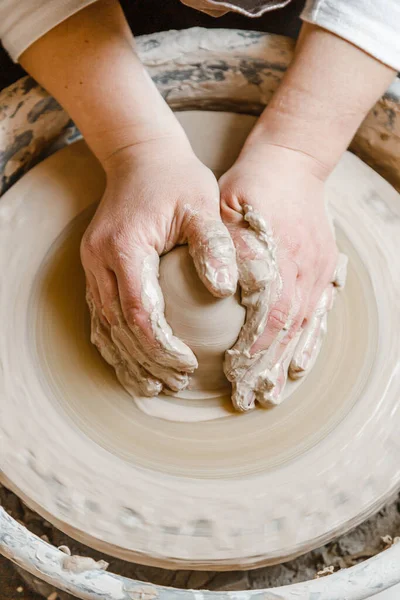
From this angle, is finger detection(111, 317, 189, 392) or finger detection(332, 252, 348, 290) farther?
finger detection(332, 252, 348, 290)

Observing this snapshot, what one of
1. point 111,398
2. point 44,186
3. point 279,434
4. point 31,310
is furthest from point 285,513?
point 44,186

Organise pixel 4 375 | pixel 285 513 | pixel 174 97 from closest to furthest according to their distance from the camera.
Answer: pixel 285 513
pixel 4 375
pixel 174 97

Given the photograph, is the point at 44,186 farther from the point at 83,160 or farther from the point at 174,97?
the point at 174,97

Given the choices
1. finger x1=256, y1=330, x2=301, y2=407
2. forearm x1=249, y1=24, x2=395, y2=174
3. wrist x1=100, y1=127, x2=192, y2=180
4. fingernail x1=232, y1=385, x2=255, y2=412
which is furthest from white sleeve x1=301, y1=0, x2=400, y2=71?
fingernail x1=232, y1=385, x2=255, y2=412

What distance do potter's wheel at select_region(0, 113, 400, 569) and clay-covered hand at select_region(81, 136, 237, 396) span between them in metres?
0.09

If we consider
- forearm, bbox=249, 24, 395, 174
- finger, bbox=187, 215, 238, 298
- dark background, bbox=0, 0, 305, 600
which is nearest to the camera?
finger, bbox=187, 215, 238, 298

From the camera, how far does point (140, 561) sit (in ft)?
3.85

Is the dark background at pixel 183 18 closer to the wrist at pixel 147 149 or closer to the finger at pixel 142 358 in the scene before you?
the wrist at pixel 147 149

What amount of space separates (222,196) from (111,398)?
18.8 inches

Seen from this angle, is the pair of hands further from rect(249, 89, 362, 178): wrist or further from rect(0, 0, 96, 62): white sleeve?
rect(0, 0, 96, 62): white sleeve

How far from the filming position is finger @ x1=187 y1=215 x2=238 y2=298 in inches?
43.4

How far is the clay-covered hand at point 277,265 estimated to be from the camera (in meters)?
1.15

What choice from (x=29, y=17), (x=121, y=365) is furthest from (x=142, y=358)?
(x=29, y=17)

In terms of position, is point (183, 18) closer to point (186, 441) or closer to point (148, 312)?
point (148, 312)
